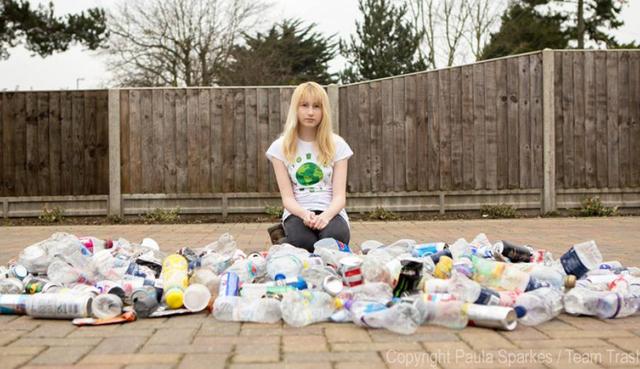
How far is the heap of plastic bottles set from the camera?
261 cm

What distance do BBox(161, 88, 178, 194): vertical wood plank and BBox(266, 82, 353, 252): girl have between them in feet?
14.7

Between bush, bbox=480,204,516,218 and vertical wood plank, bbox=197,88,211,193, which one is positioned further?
vertical wood plank, bbox=197,88,211,193

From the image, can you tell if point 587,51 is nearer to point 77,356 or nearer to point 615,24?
point 77,356

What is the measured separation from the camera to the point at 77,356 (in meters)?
2.16

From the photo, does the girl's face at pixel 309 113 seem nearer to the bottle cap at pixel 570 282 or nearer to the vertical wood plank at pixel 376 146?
the bottle cap at pixel 570 282

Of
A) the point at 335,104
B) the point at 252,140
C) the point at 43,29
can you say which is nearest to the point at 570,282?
the point at 335,104

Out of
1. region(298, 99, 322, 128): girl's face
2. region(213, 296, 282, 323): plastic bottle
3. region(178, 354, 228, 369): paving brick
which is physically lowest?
region(178, 354, 228, 369): paving brick

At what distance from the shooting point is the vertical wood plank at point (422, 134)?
8562mm

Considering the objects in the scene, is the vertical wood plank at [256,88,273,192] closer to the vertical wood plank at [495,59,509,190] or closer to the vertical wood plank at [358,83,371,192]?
the vertical wood plank at [358,83,371,192]

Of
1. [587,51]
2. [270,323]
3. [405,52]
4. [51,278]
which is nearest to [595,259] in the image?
[270,323]

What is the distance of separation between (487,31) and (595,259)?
71.0ft

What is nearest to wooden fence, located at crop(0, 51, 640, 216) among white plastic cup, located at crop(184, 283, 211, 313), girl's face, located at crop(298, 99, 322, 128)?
girl's face, located at crop(298, 99, 322, 128)

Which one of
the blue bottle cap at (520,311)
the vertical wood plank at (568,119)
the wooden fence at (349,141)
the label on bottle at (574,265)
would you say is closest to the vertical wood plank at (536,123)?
the wooden fence at (349,141)

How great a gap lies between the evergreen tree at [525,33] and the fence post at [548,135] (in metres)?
16.3
